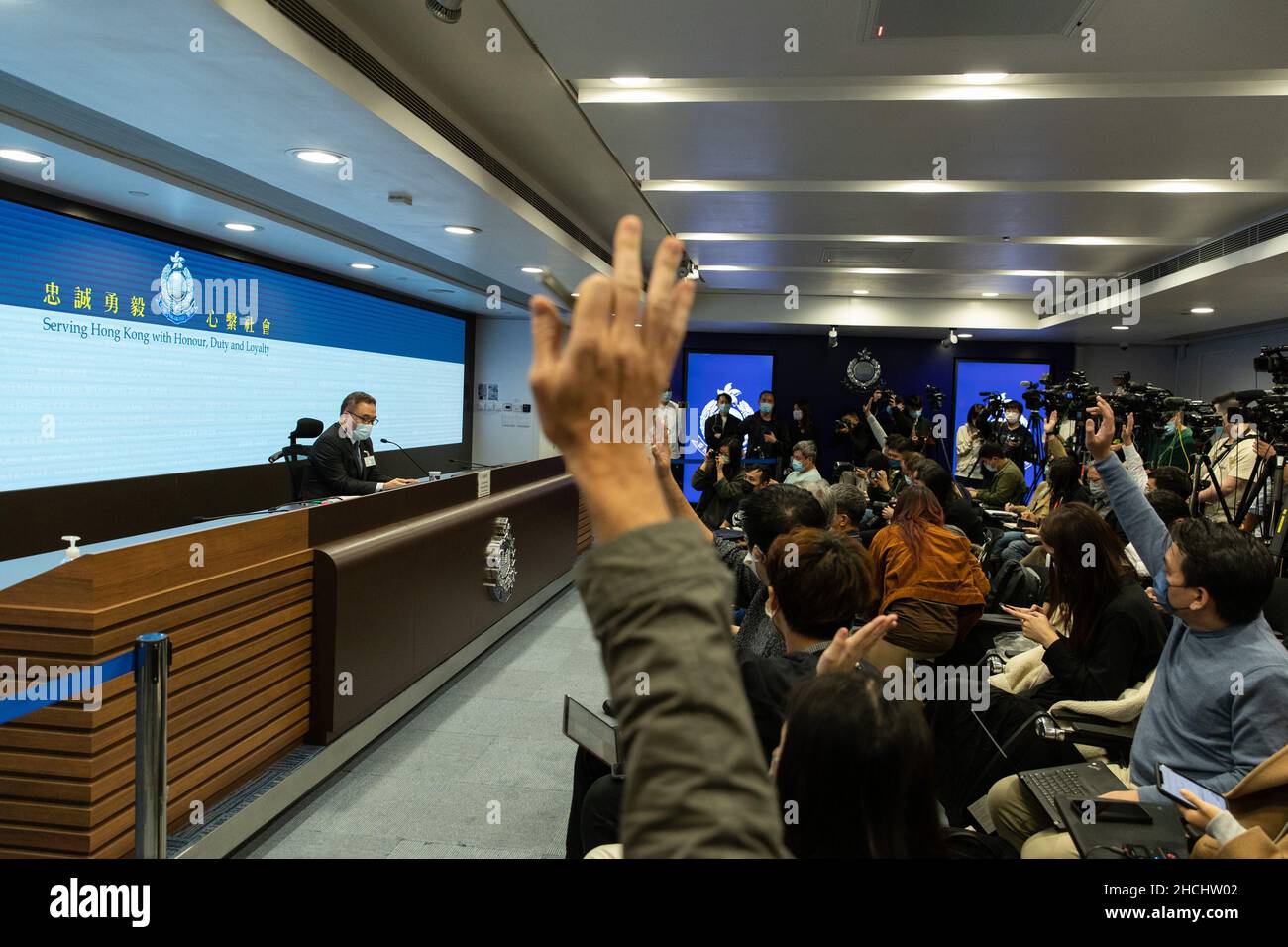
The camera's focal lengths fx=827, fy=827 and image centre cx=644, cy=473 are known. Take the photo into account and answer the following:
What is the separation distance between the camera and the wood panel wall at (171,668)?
2.21 metres

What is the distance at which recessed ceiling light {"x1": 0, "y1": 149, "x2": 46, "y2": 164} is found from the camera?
156 inches

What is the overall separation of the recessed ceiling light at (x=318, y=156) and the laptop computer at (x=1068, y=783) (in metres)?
4.02

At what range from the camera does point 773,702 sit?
180 cm

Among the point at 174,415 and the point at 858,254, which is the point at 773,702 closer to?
the point at 174,415

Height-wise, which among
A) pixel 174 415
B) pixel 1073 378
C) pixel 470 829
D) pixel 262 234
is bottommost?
pixel 470 829

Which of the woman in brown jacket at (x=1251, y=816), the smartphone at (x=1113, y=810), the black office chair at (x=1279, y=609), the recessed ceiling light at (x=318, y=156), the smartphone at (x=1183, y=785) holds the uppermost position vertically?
the recessed ceiling light at (x=318, y=156)

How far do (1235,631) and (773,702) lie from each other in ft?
3.98

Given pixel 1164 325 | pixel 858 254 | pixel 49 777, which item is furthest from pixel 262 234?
pixel 1164 325

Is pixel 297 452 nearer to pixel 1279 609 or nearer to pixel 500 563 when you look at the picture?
pixel 500 563

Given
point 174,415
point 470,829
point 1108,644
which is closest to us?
point 1108,644

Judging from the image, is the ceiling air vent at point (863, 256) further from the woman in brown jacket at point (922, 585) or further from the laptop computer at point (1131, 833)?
the laptop computer at point (1131, 833)

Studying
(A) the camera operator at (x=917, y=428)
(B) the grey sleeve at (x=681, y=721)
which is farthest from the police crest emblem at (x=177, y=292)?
(A) the camera operator at (x=917, y=428)

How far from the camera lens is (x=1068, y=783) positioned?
215 centimetres
